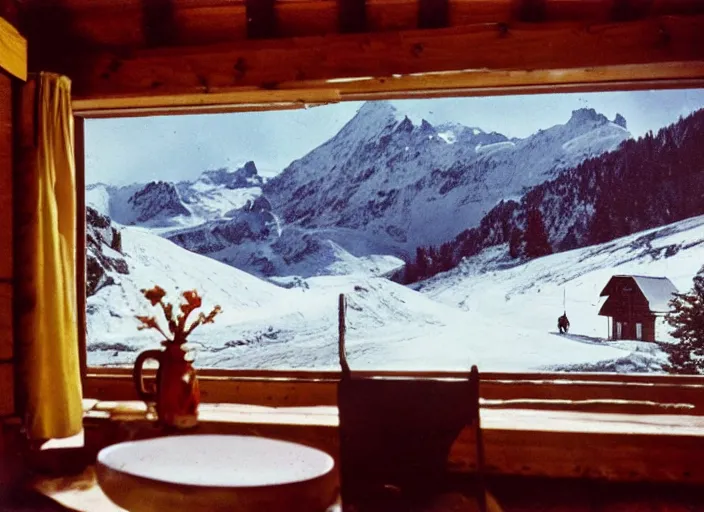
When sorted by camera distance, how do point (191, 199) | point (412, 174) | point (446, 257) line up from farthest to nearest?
point (412, 174), point (446, 257), point (191, 199)

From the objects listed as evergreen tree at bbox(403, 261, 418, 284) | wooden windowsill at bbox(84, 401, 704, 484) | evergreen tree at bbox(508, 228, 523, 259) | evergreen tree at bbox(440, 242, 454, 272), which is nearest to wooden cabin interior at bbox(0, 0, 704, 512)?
wooden windowsill at bbox(84, 401, 704, 484)

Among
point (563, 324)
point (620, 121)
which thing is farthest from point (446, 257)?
point (620, 121)

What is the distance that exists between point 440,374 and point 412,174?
4826 mm

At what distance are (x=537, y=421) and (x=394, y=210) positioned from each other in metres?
5.08

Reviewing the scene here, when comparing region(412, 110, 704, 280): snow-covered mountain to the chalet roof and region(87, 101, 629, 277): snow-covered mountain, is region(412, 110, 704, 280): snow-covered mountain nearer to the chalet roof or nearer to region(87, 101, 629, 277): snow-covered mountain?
region(87, 101, 629, 277): snow-covered mountain

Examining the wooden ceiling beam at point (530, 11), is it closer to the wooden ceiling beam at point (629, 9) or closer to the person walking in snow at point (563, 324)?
the wooden ceiling beam at point (629, 9)

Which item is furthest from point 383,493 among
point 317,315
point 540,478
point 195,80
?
point 317,315

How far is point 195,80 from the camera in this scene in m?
2.94

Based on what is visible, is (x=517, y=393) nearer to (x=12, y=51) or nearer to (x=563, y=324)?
(x=12, y=51)

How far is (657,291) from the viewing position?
4.81 metres

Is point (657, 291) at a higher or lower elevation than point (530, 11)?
lower

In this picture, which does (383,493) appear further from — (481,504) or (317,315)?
(317,315)

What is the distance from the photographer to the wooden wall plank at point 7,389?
2725mm

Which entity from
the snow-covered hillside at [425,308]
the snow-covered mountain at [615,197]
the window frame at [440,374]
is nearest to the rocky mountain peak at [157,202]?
the snow-covered hillside at [425,308]
